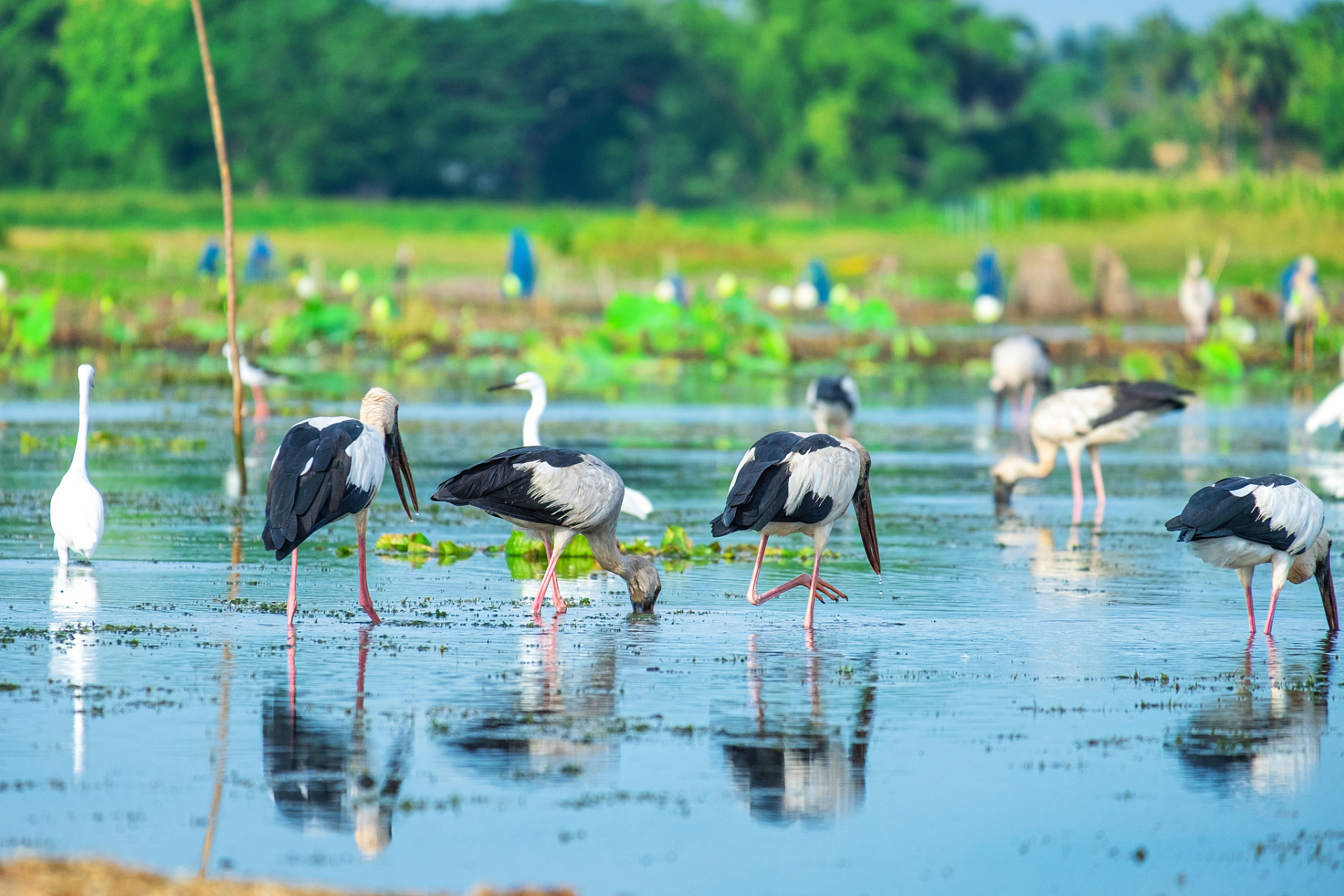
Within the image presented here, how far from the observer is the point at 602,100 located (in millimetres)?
90438

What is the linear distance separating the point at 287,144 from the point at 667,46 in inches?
717

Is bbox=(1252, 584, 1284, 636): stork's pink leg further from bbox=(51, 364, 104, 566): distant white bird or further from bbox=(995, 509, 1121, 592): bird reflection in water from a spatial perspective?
bbox=(51, 364, 104, 566): distant white bird

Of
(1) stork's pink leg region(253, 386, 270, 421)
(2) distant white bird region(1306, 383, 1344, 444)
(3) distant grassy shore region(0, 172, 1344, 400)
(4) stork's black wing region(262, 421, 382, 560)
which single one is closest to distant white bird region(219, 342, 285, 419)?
(1) stork's pink leg region(253, 386, 270, 421)

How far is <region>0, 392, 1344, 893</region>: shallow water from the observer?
19.6 feet

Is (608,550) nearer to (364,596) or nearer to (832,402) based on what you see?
(364,596)

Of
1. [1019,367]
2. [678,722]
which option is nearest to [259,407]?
[1019,367]

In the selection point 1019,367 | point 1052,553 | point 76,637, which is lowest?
point 76,637

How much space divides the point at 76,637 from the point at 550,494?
226cm

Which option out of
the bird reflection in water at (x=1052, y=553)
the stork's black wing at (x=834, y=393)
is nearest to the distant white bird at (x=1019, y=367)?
the stork's black wing at (x=834, y=393)

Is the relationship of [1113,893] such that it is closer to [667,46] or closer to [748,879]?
[748,879]

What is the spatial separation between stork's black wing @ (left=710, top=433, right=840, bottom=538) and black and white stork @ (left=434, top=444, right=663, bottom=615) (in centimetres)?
63

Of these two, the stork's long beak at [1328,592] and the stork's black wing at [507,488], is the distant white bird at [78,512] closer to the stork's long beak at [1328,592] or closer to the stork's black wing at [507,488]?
the stork's black wing at [507,488]

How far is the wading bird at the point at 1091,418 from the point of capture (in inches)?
605

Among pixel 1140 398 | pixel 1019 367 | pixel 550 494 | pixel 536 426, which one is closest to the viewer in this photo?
pixel 550 494
